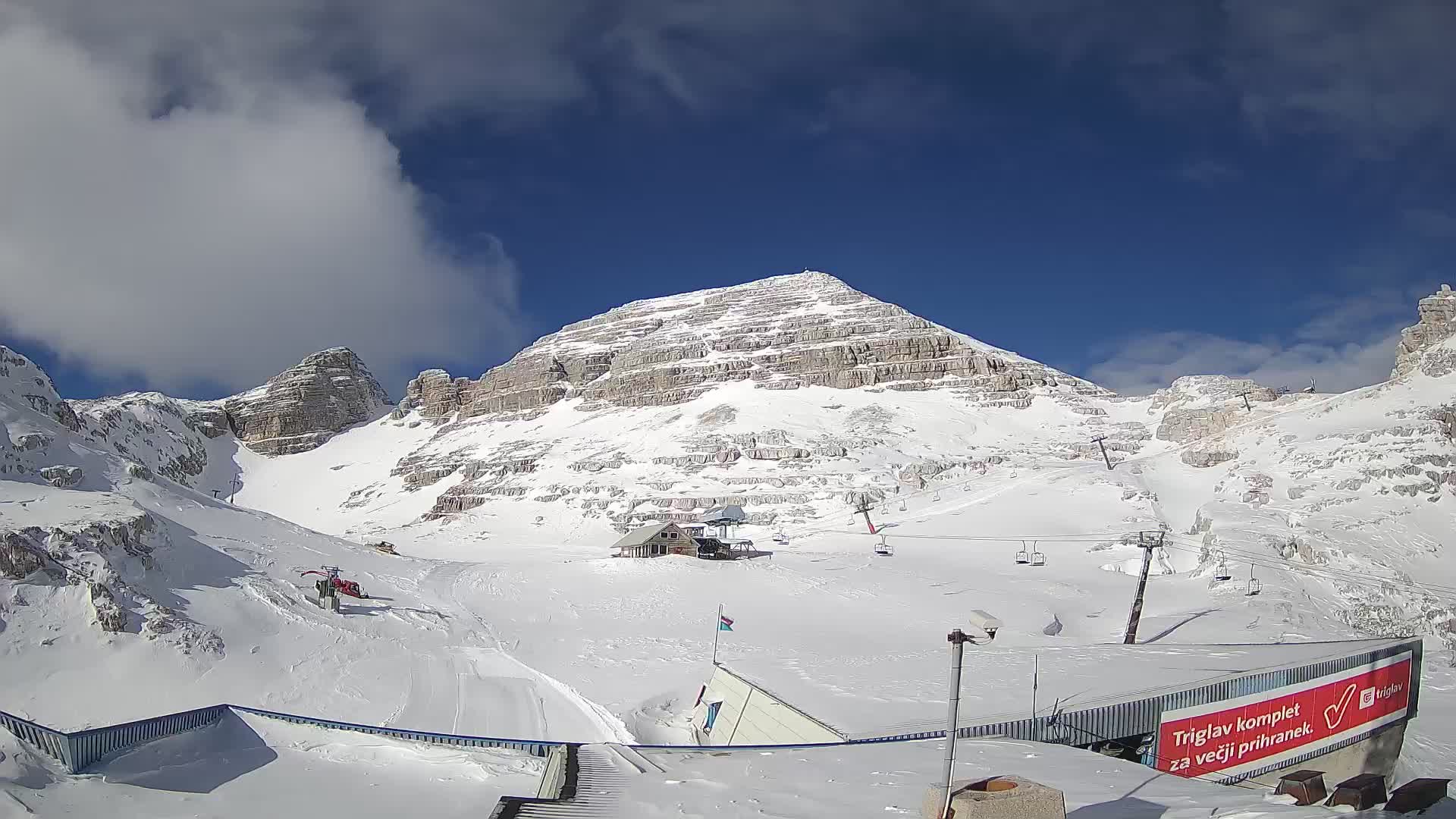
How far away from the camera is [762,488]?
6412cm

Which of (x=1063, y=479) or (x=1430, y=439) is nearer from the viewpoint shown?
(x=1430, y=439)

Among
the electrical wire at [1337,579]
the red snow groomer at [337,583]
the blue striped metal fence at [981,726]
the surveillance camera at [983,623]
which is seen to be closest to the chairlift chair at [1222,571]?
the electrical wire at [1337,579]

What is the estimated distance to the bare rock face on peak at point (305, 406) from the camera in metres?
132

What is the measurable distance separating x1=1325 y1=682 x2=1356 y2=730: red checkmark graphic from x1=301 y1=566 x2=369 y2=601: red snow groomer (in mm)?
Result: 25188

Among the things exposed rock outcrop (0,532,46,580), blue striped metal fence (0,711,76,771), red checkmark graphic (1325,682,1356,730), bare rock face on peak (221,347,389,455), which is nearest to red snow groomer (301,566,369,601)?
exposed rock outcrop (0,532,46,580)

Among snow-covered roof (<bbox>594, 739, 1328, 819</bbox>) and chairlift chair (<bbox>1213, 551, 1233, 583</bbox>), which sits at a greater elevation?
chairlift chair (<bbox>1213, 551, 1233, 583</bbox>)

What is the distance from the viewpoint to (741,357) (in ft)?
354

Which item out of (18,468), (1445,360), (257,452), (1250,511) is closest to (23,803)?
(18,468)

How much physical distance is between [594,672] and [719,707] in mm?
5988

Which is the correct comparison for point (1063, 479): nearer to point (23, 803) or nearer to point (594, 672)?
point (594, 672)

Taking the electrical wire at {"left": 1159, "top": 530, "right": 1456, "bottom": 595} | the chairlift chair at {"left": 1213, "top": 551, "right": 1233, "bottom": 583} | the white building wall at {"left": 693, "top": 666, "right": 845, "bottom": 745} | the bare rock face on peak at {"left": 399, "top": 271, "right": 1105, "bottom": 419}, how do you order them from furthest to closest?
the bare rock face on peak at {"left": 399, "top": 271, "right": 1105, "bottom": 419} < the chairlift chair at {"left": 1213, "top": 551, "right": 1233, "bottom": 583} < the electrical wire at {"left": 1159, "top": 530, "right": 1456, "bottom": 595} < the white building wall at {"left": 693, "top": 666, "right": 845, "bottom": 745}

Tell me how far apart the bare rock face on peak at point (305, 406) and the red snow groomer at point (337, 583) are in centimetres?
11631

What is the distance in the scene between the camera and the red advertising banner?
14.1m

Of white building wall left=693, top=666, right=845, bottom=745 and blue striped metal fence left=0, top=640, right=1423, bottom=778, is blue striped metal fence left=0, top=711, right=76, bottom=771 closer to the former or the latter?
blue striped metal fence left=0, top=640, right=1423, bottom=778
